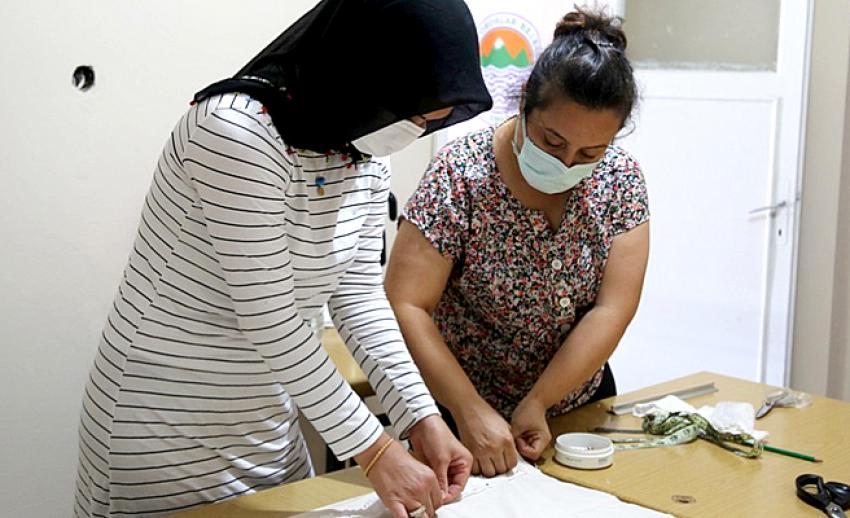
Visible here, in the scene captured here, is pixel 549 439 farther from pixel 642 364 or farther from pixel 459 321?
pixel 642 364

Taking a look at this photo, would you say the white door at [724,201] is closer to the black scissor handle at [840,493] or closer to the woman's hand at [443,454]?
the black scissor handle at [840,493]

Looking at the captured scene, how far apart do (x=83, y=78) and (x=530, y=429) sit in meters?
1.40

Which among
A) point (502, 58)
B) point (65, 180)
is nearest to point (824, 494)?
point (65, 180)

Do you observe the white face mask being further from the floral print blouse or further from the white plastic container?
the white plastic container

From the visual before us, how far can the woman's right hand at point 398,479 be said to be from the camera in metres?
1.25

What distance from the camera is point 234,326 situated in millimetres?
1312

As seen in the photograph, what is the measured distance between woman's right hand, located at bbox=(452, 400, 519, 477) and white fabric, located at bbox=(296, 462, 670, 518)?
30 millimetres

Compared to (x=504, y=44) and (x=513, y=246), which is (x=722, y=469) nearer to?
(x=513, y=246)

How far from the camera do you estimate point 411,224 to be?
66.0 inches

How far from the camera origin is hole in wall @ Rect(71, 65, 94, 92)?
2.25 m

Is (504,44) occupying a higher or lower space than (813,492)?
higher

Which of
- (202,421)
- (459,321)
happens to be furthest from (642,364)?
(202,421)

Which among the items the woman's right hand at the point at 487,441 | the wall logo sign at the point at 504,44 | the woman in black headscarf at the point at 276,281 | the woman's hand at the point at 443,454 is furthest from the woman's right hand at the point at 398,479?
the wall logo sign at the point at 504,44

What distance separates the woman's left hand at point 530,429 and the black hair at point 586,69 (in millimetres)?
508
